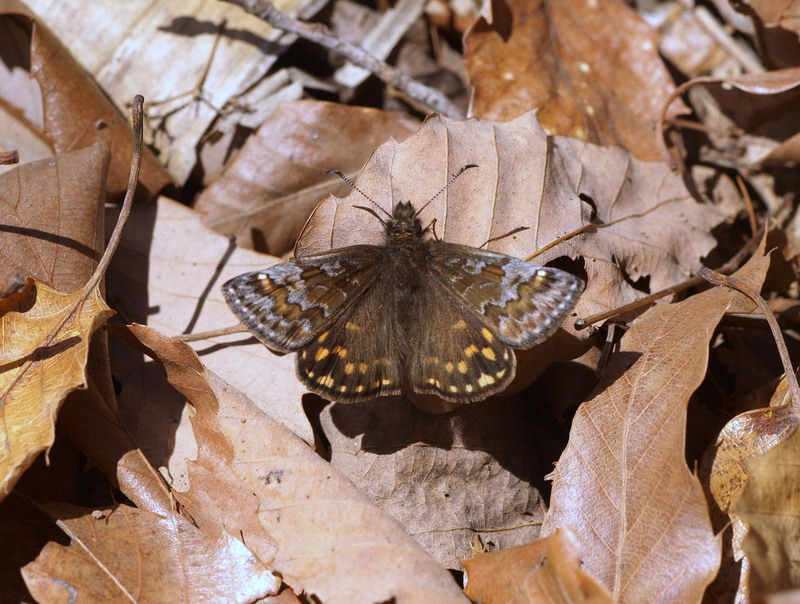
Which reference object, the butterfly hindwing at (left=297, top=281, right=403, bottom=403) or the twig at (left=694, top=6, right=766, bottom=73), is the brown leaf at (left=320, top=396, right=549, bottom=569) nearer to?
the butterfly hindwing at (left=297, top=281, right=403, bottom=403)

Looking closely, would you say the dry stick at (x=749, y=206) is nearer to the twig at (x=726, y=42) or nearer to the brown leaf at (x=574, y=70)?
the brown leaf at (x=574, y=70)

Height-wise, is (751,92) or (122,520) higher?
(751,92)

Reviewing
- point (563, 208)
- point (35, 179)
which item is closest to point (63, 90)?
point (35, 179)

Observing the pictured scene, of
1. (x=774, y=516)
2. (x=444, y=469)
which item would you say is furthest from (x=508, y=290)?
(x=774, y=516)

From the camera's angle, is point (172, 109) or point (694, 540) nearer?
point (694, 540)

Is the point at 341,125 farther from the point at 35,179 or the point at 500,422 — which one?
the point at 500,422

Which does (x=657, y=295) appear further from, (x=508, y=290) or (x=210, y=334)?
(x=210, y=334)
